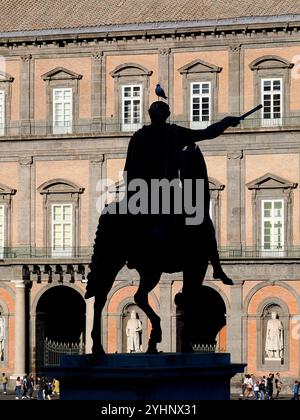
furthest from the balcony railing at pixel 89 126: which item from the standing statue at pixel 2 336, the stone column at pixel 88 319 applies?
the standing statue at pixel 2 336

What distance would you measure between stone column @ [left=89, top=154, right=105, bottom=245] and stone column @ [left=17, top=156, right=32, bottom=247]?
2398 mm

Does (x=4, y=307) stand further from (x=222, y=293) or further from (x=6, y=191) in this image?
(x=222, y=293)

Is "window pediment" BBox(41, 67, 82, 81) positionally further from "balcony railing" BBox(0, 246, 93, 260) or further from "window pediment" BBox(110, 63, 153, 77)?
"balcony railing" BBox(0, 246, 93, 260)

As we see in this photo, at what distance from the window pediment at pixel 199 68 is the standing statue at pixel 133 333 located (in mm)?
8836

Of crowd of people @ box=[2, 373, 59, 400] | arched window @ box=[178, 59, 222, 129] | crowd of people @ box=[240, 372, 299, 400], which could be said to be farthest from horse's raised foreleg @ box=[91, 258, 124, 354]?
arched window @ box=[178, 59, 222, 129]

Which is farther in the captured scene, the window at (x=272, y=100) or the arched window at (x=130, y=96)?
the arched window at (x=130, y=96)

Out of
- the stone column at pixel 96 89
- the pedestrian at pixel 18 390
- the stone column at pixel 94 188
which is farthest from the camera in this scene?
the stone column at pixel 96 89

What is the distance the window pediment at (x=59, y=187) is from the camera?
209 feet

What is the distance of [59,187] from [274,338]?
31.8 feet

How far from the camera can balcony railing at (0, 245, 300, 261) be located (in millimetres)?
61344

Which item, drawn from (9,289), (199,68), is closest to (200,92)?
(199,68)

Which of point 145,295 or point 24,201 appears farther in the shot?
point 24,201

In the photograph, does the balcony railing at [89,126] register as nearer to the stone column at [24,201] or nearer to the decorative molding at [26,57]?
the stone column at [24,201]

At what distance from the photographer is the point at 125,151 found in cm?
6291
